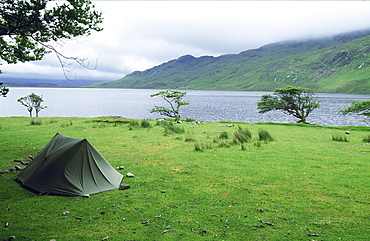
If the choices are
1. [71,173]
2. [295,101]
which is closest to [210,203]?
[71,173]

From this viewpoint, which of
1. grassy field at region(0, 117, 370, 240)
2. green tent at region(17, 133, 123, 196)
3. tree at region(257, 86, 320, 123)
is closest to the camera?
grassy field at region(0, 117, 370, 240)

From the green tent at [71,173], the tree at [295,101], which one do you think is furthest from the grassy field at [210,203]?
the tree at [295,101]

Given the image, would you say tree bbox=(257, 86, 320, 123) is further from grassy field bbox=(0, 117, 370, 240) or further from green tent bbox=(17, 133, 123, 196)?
green tent bbox=(17, 133, 123, 196)

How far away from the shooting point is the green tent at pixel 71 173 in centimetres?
878

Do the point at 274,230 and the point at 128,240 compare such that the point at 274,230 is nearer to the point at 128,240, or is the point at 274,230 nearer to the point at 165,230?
the point at 165,230

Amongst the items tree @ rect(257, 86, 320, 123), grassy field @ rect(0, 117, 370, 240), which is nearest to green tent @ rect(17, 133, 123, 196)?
grassy field @ rect(0, 117, 370, 240)

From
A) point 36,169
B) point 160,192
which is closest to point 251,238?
point 160,192

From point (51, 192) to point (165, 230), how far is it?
4.90 m

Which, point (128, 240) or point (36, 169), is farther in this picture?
point (36, 169)

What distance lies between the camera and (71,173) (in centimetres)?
899

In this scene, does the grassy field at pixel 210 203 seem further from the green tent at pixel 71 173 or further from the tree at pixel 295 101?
the tree at pixel 295 101

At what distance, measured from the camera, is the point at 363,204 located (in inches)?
298

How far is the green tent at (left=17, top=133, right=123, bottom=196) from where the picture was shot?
878 cm

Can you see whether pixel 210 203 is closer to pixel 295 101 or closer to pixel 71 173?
pixel 71 173
